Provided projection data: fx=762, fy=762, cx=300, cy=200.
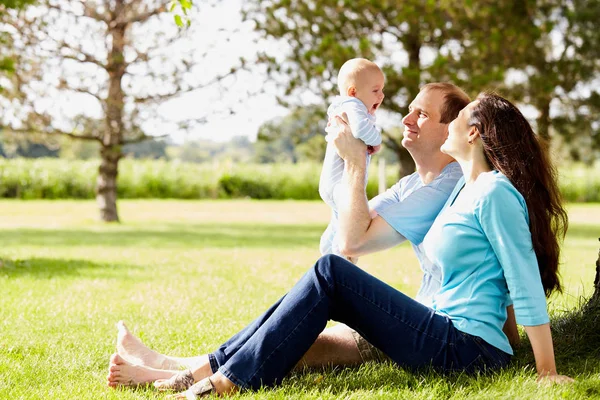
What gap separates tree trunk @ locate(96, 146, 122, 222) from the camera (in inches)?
692

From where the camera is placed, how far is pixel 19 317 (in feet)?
18.5

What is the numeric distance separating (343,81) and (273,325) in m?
1.50

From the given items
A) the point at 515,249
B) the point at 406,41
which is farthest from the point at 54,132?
the point at 515,249

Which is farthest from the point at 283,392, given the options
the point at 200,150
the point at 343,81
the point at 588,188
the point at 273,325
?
the point at 200,150

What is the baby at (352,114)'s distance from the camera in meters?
3.76

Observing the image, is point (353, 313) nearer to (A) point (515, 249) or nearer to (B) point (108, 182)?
(A) point (515, 249)

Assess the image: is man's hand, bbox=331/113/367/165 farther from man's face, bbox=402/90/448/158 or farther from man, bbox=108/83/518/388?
man's face, bbox=402/90/448/158

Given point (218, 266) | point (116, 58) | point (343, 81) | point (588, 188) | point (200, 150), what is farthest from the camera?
point (200, 150)

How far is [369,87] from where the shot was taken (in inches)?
158

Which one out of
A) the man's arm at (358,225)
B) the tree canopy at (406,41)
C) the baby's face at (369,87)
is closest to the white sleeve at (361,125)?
the baby's face at (369,87)

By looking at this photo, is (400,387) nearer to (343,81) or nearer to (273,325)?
(273,325)

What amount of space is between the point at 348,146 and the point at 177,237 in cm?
1086

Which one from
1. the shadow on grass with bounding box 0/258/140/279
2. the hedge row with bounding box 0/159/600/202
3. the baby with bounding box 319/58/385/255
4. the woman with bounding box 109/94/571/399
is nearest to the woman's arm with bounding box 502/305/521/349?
the woman with bounding box 109/94/571/399

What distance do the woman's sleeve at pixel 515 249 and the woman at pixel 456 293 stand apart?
0.05 ft
